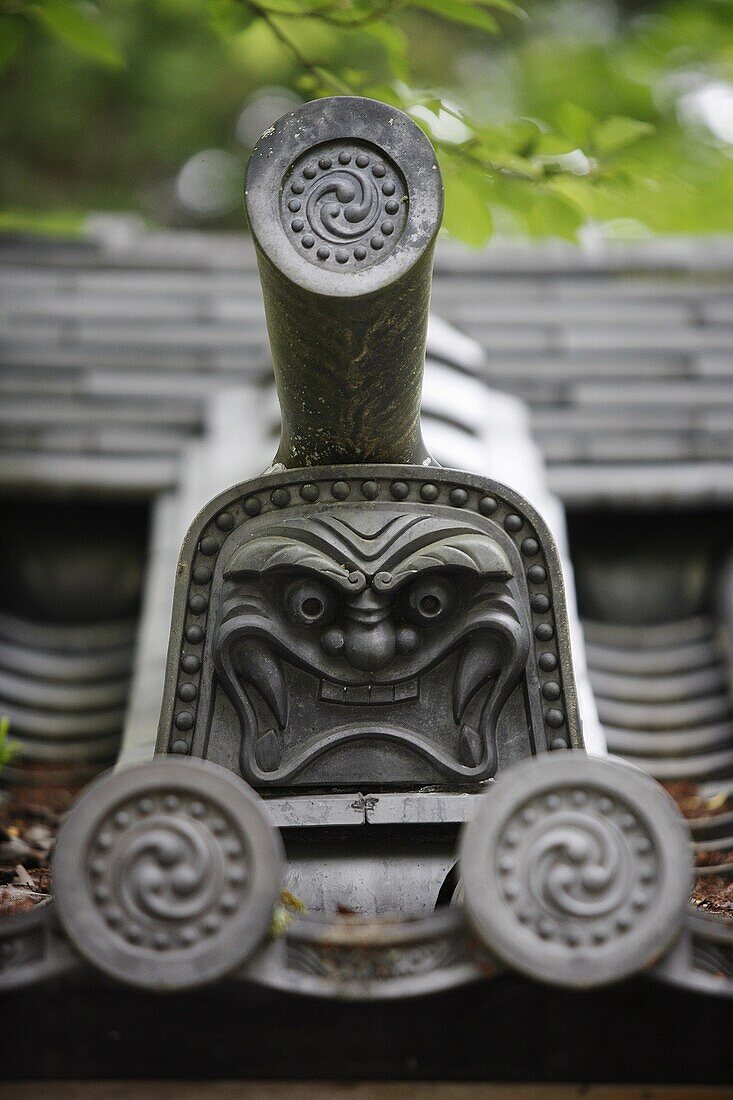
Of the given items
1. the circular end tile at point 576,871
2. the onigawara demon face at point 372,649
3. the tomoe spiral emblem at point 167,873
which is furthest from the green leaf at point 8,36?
the circular end tile at point 576,871

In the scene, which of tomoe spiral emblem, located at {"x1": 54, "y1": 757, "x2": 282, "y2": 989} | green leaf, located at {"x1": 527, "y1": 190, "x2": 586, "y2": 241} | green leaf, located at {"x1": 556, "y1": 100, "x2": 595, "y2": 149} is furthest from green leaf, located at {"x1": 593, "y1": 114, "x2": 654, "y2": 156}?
tomoe spiral emblem, located at {"x1": 54, "y1": 757, "x2": 282, "y2": 989}

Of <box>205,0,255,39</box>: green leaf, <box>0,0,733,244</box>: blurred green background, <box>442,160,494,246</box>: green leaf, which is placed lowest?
<box>442,160,494,246</box>: green leaf

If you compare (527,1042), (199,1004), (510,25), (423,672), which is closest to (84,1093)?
(199,1004)

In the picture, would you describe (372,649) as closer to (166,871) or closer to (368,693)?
(368,693)

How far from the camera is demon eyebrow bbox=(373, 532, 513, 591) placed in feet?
6.45

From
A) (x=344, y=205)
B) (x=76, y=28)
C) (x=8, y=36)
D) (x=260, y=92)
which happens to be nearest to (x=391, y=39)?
(x=76, y=28)

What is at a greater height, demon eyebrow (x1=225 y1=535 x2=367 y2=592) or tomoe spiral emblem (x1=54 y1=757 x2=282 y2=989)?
demon eyebrow (x1=225 y1=535 x2=367 y2=592)

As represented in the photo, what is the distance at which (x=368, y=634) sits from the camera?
6.51 ft

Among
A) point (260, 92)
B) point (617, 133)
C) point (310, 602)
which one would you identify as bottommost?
point (310, 602)

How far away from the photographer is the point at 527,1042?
1.55 metres

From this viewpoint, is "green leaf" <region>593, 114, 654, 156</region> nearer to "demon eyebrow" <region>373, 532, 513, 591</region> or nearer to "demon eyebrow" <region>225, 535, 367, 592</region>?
"demon eyebrow" <region>373, 532, 513, 591</region>

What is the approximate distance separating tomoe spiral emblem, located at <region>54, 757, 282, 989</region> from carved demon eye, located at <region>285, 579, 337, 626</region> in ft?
1.73

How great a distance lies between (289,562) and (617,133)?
126cm

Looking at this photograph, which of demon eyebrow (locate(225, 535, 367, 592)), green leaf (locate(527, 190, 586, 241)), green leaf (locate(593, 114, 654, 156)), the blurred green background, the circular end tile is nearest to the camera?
the circular end tile
